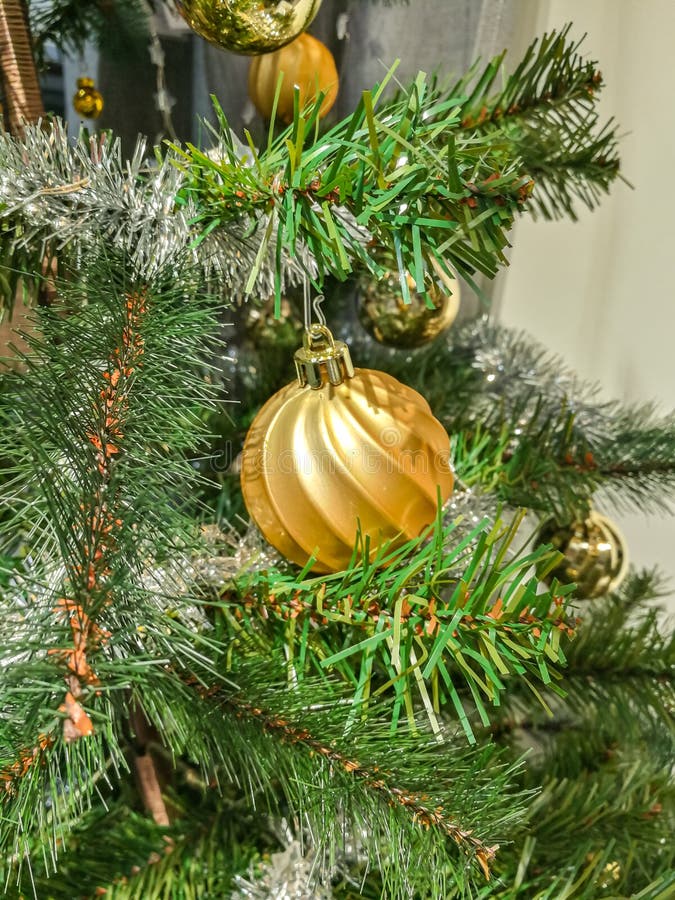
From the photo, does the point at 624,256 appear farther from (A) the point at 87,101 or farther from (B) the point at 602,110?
(A) the point at 87,101

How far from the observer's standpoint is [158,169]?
0.30 m

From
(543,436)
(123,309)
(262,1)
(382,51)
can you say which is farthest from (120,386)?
(382,51)

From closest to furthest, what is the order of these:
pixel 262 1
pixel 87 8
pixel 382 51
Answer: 1. pixel 262 1
2. pixel 87 8
3. pixel 382 51

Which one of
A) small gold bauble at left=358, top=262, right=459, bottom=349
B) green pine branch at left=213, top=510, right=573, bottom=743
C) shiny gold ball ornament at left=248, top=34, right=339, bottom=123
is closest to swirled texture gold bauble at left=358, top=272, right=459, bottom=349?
small gold bauble at left=358, top=262, right=459, bottom=349

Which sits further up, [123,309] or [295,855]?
[123,309]

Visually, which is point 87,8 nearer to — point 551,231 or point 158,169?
point 158,169

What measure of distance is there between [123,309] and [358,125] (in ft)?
0.38

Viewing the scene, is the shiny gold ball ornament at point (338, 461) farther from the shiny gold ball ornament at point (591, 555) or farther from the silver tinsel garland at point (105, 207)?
the shiny gold ball ornament at point (591, 555)

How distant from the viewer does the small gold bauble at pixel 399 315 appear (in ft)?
1.62

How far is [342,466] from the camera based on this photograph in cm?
30

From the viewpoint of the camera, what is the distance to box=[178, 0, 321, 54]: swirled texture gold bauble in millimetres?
324

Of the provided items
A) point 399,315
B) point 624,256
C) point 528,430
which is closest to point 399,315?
point 399,315

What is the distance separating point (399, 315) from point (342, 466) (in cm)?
23

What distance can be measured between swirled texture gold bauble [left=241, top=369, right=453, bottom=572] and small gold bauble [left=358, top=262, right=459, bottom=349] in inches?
7.3
